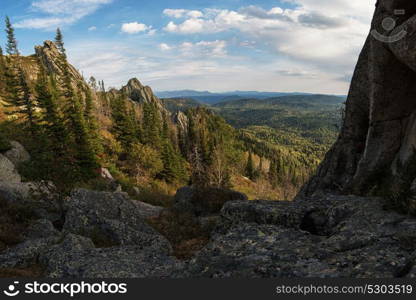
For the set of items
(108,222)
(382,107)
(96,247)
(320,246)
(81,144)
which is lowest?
(96,247)

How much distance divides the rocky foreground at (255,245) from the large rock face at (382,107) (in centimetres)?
335

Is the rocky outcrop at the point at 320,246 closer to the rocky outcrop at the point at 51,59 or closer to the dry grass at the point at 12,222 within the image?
the dry grass at the point at 12,222

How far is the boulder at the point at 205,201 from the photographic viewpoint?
27.8 meters

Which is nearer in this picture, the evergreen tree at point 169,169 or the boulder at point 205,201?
the boulder at point 205,201

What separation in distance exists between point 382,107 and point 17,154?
2006 inches

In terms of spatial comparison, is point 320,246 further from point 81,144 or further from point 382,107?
point 81,144

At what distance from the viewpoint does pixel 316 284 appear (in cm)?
672

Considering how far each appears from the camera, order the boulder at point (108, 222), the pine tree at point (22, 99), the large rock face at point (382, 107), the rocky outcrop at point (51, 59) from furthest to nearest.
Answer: the rocky outcrop at point (51, 59) < the pine tree at point (22, 99) < the boulder at point (108, 222) < the large rock face at point (382, 107)

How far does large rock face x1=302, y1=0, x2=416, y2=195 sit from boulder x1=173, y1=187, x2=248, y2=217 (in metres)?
12.4

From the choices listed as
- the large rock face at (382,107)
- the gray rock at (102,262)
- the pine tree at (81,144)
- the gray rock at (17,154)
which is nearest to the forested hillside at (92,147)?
the pine tree at (81,144)

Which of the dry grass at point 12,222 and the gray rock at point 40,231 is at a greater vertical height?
the dry grass at point 12,222

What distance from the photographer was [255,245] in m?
9.27

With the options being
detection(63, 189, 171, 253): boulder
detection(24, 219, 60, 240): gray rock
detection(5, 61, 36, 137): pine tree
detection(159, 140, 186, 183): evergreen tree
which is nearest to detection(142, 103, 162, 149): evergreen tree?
detection(159, 140, 186, 183): evergreen tree

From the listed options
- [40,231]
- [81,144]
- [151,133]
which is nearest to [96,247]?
[40,231]
